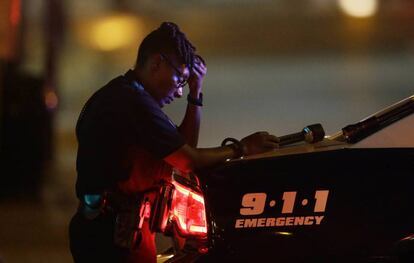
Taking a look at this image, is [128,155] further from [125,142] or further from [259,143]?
[259,143]

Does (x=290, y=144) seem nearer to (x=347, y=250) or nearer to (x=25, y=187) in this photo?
(x=347, y=250)

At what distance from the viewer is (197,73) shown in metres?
3.39

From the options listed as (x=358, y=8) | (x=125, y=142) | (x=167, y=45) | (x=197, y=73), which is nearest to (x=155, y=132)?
(x=125, y=142)

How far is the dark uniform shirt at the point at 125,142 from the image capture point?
9.50ft

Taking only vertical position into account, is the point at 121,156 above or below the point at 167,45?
below

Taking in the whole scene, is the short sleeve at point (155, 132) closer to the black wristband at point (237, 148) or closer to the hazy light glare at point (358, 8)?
the black wristband at point (237, 148)

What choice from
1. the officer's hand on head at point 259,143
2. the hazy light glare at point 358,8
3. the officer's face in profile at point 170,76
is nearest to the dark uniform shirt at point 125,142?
the officer's face in profile at point 170,76

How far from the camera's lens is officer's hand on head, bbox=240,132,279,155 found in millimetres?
2852

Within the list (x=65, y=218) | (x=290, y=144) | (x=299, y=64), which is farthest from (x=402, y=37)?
(x=290, y=144)

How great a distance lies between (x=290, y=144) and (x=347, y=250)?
1.94 feet

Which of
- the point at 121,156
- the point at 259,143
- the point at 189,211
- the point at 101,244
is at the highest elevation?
the point at 259,143

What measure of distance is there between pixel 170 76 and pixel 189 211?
576 mm

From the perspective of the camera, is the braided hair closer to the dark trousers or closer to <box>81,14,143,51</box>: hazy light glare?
the dark trousers

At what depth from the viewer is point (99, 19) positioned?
8.48 metres
